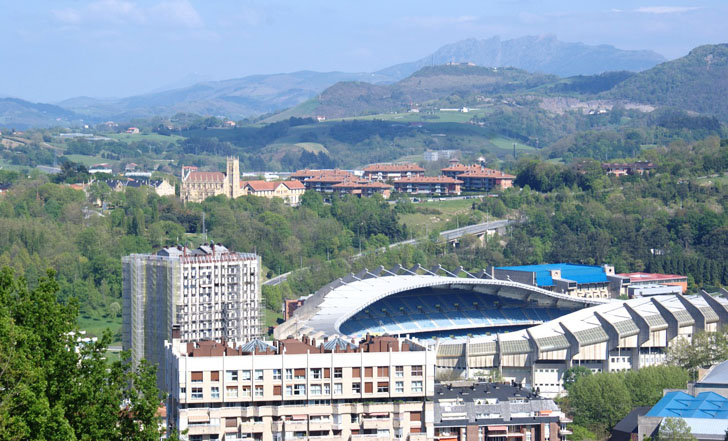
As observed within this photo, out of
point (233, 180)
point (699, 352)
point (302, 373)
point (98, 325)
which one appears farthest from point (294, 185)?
point (302, 373)

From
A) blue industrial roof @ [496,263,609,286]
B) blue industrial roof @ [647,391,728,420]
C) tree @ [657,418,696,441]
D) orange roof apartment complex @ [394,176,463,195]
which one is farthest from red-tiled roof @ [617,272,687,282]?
tree @ [657,418,696,441]

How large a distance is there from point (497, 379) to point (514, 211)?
6789 centimetres

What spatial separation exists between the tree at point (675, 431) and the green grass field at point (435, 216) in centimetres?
7607

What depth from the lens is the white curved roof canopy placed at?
73.9 meters

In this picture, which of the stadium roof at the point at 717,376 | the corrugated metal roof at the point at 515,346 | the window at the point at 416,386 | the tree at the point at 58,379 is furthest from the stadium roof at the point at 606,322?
the tree at the point at 58,379

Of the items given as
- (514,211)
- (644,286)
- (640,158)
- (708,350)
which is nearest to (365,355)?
(708,350)

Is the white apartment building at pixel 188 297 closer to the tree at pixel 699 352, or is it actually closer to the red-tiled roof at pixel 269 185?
the tree at pixel 699 352

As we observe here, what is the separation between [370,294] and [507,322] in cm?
940

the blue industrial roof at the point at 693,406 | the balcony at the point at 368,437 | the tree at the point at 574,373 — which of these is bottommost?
the tree at the point at 574,373

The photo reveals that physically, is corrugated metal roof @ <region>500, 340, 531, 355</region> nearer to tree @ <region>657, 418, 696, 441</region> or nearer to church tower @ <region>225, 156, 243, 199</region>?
tree @ <region>657, 418, 696, 441</region>

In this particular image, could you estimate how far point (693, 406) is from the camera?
51.1m

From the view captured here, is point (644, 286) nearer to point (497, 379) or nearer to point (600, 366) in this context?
point (600, 366)

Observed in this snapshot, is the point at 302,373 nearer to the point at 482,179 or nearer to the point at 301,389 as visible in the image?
the point at 301,389

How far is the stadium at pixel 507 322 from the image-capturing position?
7181 centimetres
